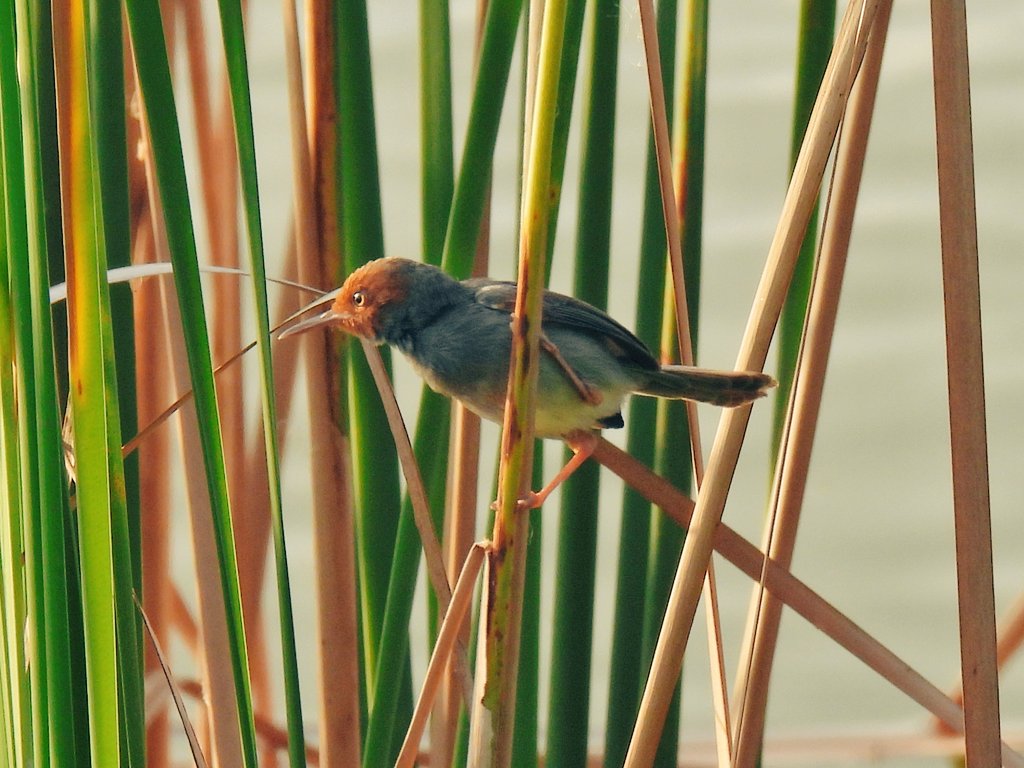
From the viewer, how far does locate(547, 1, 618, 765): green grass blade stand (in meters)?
1.10

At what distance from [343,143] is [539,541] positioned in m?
0.44

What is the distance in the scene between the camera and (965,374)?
803 millimetres

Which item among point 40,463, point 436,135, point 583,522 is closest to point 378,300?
point 436,135

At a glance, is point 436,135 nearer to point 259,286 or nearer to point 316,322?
point 316,322

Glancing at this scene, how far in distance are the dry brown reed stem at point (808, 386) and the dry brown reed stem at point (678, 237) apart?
3 centimetres

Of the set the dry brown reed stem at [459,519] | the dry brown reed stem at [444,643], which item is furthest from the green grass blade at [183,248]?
the dry brown reed stem at [459,519]

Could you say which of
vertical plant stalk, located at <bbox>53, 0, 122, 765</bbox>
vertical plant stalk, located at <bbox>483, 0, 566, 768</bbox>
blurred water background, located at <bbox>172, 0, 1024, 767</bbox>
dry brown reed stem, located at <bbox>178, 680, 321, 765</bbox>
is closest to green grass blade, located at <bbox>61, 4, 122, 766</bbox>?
vertical plant stalk, located at <bbox>53, 0, 122, 765</bbox>

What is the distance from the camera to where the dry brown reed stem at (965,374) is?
773 millimetres

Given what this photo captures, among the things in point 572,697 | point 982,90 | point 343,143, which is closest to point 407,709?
point 572,697

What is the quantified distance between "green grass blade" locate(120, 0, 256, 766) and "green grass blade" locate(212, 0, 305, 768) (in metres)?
0.04

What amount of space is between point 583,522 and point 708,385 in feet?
0.66

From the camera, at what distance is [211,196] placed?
1.44m

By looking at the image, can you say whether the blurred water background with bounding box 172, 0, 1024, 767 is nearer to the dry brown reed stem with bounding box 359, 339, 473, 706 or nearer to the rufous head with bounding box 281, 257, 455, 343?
the rufous head with bounding box 281, 257, 455, 343

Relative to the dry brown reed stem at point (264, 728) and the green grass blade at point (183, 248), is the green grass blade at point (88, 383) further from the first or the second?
the dry brown reed stem at point (264, 728)
